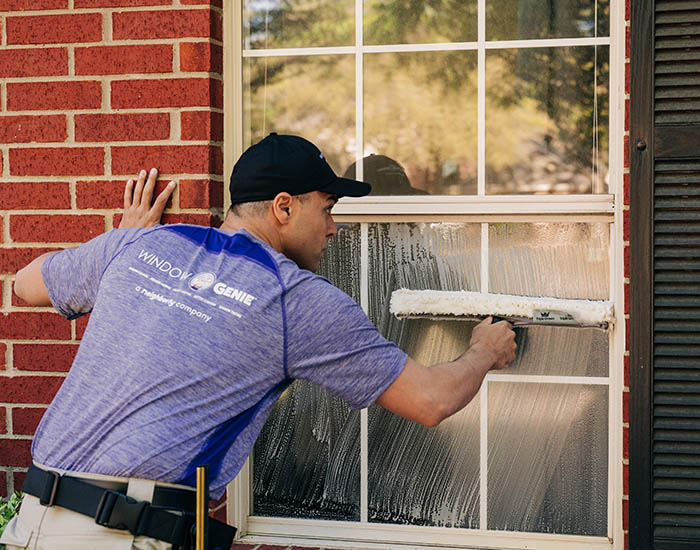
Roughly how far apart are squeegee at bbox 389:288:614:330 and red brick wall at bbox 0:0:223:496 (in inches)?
32.3

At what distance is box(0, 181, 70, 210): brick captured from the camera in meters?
3.11

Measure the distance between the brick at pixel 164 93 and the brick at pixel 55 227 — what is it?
44 cm

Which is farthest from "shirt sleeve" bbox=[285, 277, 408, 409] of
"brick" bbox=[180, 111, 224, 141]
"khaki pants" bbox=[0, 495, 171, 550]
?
"brick" bbox=[180, 111, 224, 141]

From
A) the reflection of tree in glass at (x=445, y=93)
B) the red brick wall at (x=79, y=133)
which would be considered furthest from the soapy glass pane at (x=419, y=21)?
the red brick wall at (x=79, y=133)

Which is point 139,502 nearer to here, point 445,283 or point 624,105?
point 445,283

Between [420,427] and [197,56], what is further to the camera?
A: [420,427]

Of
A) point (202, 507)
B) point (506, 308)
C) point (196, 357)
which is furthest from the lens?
point (506, 308)

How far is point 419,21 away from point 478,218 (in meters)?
0.78

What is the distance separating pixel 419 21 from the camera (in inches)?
123

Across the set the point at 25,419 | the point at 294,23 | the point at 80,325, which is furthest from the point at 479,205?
the point at 25,419

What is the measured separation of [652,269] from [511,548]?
3.75ft

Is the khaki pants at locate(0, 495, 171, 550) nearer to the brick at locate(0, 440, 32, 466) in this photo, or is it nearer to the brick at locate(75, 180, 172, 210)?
the brick at locate(0, 440, 32, 466)

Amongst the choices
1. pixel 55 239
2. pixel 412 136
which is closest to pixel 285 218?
pixel 412 136

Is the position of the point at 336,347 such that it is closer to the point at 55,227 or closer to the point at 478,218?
the point at 478,218
